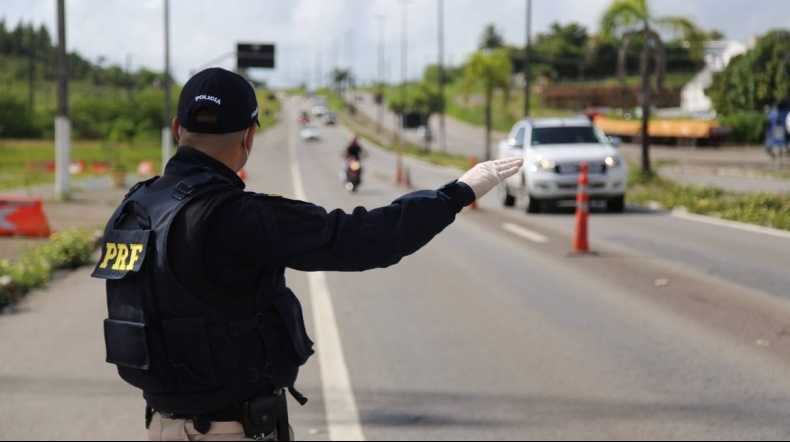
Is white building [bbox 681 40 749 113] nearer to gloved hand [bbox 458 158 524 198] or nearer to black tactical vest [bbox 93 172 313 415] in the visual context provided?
gloved hand [bbox 458 158 524 198]

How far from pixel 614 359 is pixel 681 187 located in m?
17.2

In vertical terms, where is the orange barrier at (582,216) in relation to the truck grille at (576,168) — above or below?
below

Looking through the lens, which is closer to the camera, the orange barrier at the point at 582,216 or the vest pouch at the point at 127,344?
the vest pouch at the point at 127,344

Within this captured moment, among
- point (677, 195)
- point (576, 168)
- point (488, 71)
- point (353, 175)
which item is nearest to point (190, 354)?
point (576, 168)

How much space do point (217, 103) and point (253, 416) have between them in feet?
2.07

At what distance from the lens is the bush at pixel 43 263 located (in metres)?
13.7

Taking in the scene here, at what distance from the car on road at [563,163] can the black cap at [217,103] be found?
15351 millimetres

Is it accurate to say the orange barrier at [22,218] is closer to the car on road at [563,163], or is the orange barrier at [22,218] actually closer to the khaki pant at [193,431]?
the car on road at [563,163]

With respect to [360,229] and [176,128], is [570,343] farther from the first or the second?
[360,229]

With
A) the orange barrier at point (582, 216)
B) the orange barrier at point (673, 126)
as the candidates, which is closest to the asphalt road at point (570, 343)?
the orange barrier at point (582, 216)

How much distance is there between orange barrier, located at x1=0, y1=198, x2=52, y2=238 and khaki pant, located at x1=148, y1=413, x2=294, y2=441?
60.9 feet

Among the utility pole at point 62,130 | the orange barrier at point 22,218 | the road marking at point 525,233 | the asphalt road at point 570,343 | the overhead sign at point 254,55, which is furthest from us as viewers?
the utility pole at point 62,130

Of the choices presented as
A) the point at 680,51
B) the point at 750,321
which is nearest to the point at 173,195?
the point at 680,51

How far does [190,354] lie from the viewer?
249 cm
